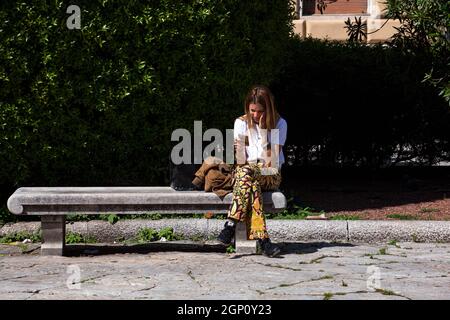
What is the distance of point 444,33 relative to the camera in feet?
34.3

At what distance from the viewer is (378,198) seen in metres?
10.7

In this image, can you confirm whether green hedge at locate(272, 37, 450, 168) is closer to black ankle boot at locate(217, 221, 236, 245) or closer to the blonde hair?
the blonde hair

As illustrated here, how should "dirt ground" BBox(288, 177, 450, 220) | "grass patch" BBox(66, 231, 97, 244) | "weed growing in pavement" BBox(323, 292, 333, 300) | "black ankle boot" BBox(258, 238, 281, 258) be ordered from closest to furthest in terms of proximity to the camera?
"weed growing in pavement" BBox(323, 292, 333, 300)
"black ankle boot" BBox(258, 238, 281, 258)
"grass patch" BBox(66, 231, 97, 244)
"dirt ground" BBox(288, 177, 450, 220)

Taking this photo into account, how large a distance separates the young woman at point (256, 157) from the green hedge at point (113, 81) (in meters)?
1.13

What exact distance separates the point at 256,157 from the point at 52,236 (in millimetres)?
1773

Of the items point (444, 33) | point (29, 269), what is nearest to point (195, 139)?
point (29, 269)

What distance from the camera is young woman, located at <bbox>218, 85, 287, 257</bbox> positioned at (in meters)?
7.89

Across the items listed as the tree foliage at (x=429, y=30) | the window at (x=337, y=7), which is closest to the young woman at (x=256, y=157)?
the tree foliage at (x=429, y=30)

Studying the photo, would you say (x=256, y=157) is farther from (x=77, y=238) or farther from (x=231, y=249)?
(x=77, y=238)

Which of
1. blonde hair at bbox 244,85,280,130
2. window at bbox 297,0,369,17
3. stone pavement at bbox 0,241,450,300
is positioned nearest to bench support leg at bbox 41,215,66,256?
stone pavement at bbox 0,241,450,300

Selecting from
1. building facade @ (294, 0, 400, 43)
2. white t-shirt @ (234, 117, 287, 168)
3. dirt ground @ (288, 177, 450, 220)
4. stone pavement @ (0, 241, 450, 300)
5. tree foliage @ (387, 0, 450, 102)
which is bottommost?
Answer: stone pavement @ (0, 241, 450, 300)

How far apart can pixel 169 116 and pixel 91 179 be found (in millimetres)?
934

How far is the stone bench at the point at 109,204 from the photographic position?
7902mm

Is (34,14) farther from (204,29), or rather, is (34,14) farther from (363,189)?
(363,189)
